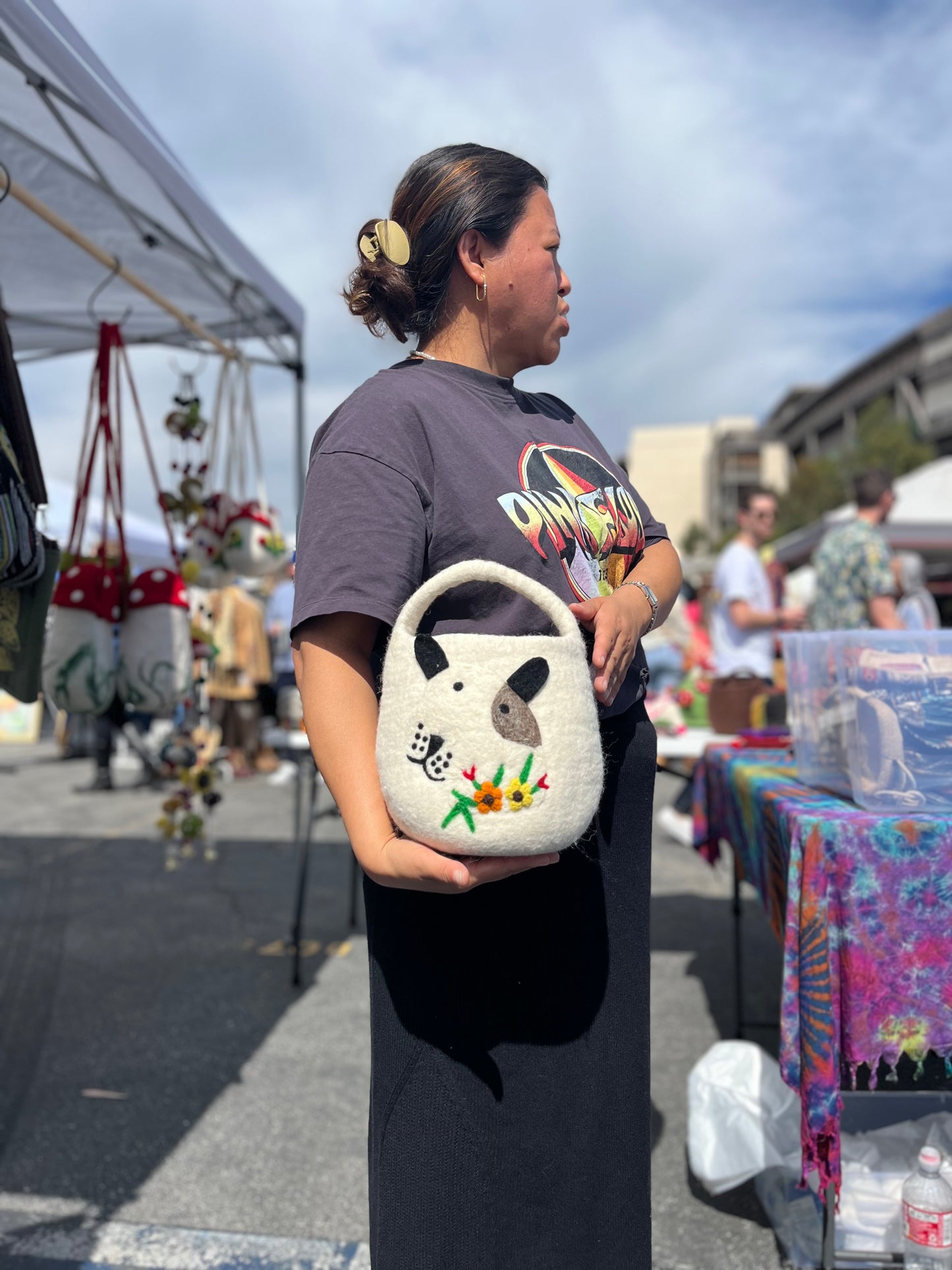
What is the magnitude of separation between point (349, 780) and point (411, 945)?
0.22m

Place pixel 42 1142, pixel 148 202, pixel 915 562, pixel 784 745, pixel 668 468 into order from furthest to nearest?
pixel 668 468
pixel 915 562
pixel 148 202
pixel 784 745
pixel 42 1142

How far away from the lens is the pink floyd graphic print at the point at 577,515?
3.29 ft

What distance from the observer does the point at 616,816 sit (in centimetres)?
111

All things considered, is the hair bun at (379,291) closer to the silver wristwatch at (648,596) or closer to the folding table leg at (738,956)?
the silver wristwatch at (648,596)

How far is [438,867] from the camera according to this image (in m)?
0.83

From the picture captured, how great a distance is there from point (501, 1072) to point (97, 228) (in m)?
3.20

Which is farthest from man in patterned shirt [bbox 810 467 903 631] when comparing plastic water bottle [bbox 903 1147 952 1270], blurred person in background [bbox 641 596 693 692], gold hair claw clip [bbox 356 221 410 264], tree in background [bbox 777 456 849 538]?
tree in background [bbox 777 456 849 538]

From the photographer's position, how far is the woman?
0.95m

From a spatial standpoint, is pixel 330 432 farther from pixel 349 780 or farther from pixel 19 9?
pixel 19 9

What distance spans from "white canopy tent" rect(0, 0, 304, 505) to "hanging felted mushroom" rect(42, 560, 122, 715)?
2.78 ft

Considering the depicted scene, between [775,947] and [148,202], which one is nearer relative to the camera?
[148,202]

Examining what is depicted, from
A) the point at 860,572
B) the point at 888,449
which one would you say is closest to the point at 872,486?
the point at 860,572

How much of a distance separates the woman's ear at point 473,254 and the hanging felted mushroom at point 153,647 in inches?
68.8

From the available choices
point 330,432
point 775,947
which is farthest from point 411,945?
point 775,947
